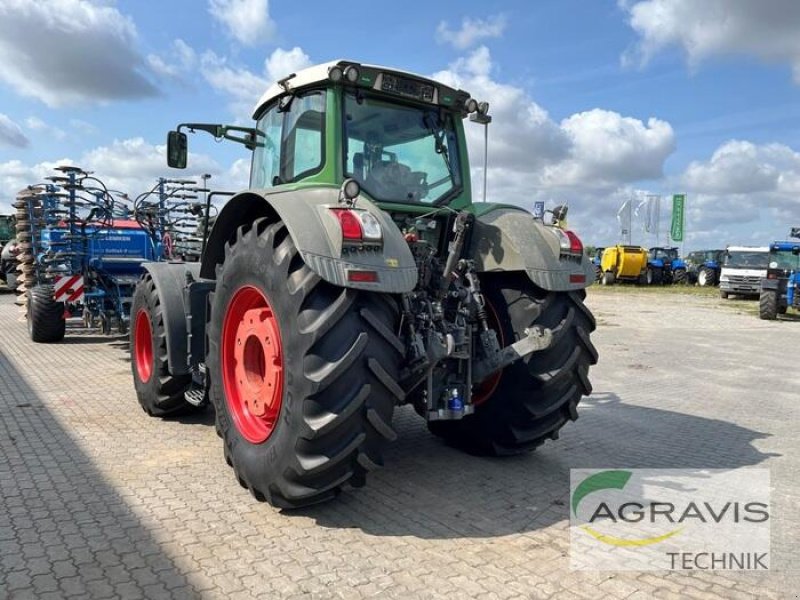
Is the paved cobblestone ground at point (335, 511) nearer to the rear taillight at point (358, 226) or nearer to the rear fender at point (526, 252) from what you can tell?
the rear fender at point (526, 252)

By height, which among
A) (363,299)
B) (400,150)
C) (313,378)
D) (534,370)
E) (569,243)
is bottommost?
(534,370)

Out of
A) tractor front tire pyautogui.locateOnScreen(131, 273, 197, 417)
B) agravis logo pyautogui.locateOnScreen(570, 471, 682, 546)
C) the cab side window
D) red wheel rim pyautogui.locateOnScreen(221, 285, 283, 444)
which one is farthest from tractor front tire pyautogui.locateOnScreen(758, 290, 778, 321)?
red wheel rim pyautogui.locateOnScreen(221, 285, 283, 444)

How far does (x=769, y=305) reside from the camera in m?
17.5

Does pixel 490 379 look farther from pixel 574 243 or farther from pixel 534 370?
pixel 574 243

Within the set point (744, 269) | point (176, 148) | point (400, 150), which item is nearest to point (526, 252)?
point (400, 150)

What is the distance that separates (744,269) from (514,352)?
24.0 m

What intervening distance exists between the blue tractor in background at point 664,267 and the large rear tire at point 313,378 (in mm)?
32757

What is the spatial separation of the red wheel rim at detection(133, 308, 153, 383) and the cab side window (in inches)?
74.4

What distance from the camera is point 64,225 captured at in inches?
392

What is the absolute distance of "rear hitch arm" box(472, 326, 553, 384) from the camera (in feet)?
12.3

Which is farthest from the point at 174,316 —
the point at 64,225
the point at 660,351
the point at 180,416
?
the point at 660,351

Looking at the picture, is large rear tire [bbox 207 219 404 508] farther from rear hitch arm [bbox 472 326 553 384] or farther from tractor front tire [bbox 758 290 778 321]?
tractor front tire [bbox 758 290 778 321]

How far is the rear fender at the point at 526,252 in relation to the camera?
4051mm

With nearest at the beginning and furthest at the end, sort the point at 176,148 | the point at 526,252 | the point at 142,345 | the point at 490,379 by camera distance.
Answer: the point at 526,252, the point at 490,379, the point at 176,148, the point at 142,345
